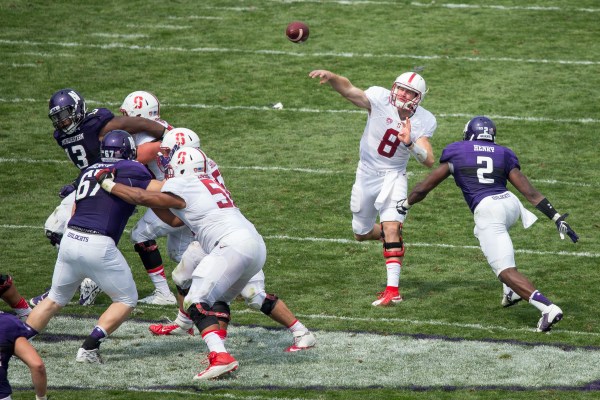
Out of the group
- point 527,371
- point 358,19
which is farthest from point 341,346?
point 358,19

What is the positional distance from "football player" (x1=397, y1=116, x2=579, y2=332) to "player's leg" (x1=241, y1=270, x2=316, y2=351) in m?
1.80

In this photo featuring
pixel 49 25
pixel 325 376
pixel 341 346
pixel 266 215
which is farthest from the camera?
pixel 49 25

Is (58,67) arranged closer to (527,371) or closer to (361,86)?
(361,86)

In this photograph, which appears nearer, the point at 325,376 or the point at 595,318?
the point at 325,376

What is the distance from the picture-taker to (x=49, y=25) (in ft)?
62.4

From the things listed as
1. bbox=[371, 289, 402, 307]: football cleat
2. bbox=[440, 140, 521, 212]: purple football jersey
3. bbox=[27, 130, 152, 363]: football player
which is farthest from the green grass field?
bbox=[440, 140, 521, 212]: purple football jersey

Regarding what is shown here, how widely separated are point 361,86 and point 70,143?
6.63 m

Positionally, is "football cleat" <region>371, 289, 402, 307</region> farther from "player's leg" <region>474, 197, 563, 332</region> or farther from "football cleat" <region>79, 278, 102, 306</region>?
"football cleat" <region>79, 278, 102, 306</region>

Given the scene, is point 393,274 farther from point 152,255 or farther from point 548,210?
point 152,255

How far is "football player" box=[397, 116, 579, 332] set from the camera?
32.5ft

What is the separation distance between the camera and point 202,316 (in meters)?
8.77

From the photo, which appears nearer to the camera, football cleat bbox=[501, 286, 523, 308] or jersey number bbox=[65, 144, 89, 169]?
football cleat bbox=[501, 286, 523, 308]

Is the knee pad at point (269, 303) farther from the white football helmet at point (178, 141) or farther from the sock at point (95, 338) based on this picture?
the white football helmet at point (178, 141)

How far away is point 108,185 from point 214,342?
1.48m
